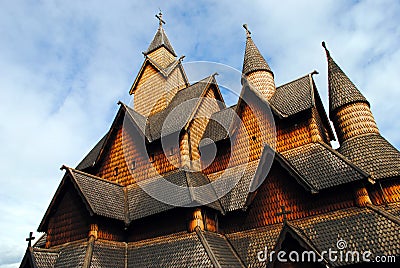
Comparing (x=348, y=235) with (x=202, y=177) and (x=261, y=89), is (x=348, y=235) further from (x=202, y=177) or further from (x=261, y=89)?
(x=261, y=89)

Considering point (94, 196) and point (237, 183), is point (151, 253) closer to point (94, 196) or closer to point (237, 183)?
point (94, 196)

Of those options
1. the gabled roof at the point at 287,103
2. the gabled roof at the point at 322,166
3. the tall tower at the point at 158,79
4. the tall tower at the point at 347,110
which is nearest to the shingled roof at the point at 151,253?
the gabled roof at the point at 322,166

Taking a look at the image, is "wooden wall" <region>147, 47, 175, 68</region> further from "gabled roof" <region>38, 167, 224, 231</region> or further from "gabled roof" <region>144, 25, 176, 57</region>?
"gabled roof" <region>38, 167, 224, 231</region>

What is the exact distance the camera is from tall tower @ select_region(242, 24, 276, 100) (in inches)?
698

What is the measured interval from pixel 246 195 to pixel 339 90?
6719mm

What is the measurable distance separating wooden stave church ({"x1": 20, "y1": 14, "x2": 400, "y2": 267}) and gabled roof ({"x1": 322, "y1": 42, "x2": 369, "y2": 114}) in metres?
0.05

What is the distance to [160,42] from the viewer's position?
924 inches

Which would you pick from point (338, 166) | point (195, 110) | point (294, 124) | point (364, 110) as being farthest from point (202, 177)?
point (364, 110)

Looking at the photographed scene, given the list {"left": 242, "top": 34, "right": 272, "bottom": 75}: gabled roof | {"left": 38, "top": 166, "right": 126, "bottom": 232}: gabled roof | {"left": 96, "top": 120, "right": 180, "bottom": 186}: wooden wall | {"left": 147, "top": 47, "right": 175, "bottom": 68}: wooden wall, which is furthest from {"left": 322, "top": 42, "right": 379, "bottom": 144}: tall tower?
{"left": 147, "top": 47, "right": 175, "bottom": 68}: wooden wall

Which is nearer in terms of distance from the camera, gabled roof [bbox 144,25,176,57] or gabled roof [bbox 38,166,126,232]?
gabled roof [bbox 38,166,126,232]

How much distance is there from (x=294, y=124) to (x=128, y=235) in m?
8.36

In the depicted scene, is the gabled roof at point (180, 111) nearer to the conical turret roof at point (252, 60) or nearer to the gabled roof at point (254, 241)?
the conical turret roof at point (252, 60)

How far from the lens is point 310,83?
51.6 ft

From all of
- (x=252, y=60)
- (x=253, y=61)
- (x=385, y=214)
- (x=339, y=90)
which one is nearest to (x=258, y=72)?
(x=253, y=61)
